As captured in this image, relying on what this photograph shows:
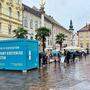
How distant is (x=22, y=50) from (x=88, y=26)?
13280 centimetres

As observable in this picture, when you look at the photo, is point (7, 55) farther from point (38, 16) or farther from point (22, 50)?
point (38, 16)

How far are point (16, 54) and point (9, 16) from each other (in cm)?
2802

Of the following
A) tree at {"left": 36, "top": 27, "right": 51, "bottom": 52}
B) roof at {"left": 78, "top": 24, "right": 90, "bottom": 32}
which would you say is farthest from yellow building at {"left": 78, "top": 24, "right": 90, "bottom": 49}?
tree at {"left": 36, "top": 27, "right": 51, "bottom": 52}

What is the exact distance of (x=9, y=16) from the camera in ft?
180

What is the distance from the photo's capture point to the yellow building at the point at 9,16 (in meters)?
52.0

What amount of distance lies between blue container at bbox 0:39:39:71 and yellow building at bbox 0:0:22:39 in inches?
907

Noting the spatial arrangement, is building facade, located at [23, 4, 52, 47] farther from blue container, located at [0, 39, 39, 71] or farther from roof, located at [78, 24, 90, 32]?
roof, located at [78, 24, 90, 32]

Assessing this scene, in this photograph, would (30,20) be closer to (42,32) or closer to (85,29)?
(42,32)

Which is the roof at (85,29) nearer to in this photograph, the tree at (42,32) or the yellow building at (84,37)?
the yellow building at (84,37)

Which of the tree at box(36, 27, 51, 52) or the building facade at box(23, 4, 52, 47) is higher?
the building facade at box(23, 4, 52, 47)

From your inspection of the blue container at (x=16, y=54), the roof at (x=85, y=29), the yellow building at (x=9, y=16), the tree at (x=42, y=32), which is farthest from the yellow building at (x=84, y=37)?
the blue container at (x=16, y=54)

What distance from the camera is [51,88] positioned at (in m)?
16.6

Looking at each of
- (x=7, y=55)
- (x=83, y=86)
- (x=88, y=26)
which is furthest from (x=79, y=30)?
(x=83, y=86)

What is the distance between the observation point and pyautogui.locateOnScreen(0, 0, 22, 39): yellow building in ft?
171
